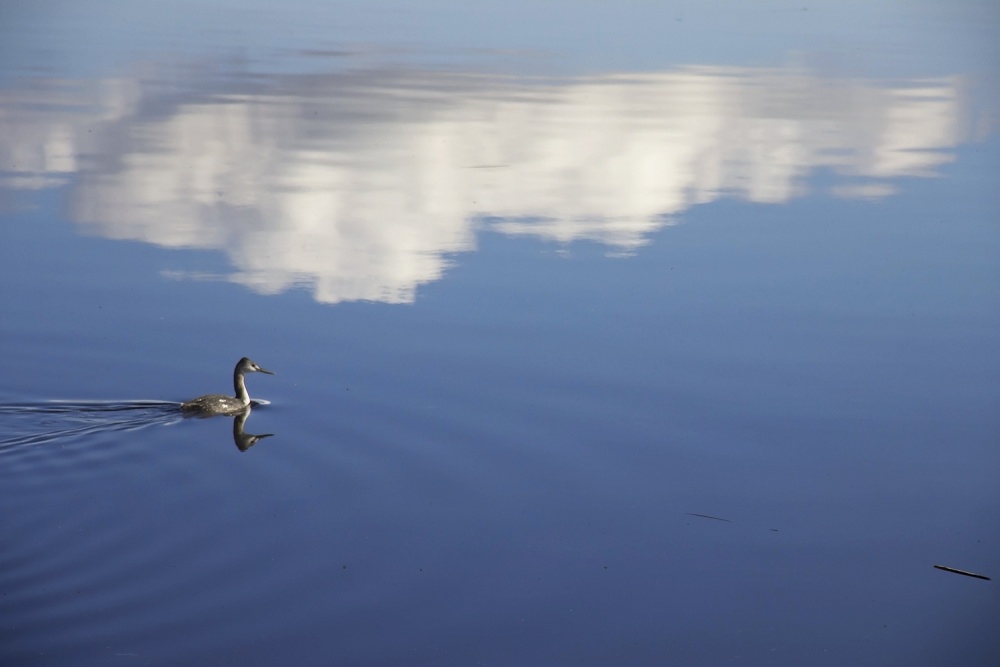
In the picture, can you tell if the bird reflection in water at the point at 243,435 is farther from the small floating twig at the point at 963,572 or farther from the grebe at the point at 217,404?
the small floating twig at the point at 963,572

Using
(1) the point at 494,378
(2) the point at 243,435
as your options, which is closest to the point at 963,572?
(1) the point at 494,378

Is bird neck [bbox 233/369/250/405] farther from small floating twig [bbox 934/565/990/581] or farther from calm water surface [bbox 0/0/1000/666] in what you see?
small floating twig [bbox 934/565/990/581]

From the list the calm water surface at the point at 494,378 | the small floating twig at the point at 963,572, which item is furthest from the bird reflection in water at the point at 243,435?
the small floating twig at the point at 963,572

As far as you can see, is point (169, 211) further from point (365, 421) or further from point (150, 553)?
point (150, 553)

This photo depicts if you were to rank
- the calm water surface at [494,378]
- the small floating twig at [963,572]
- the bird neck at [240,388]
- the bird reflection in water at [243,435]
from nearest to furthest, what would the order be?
1. the calm water surface at [494,378]
2. the small floating twig at [963,572]
3. the bird reflection in water at [243,435]
4. the bird neck at [240,388]

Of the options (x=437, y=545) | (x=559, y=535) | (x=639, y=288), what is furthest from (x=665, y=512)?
(x=639, y=288)

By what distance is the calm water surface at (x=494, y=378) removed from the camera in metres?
6.51

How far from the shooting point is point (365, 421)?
846cm

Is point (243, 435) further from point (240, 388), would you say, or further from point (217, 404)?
point (240, 388)

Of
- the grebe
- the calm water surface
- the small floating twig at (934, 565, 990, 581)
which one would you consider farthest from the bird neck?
the small floating twig at (934, 565, 990, 581)

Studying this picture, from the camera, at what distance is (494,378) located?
917 cm

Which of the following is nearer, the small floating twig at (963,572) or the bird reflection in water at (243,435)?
the small floating twig at (963,572)

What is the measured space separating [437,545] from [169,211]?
6.79 meters

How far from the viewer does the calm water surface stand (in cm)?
651
